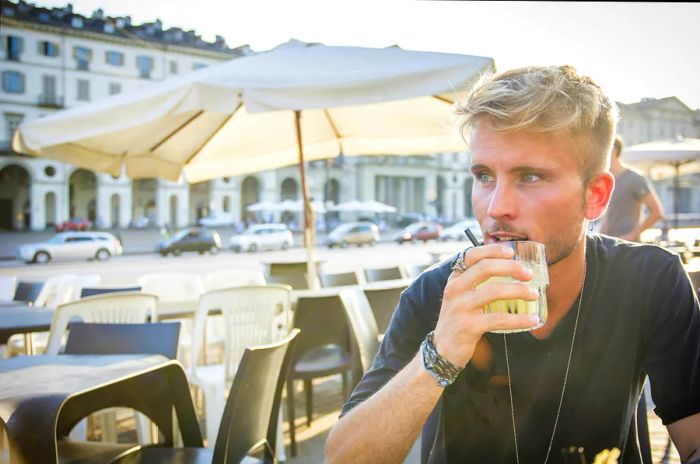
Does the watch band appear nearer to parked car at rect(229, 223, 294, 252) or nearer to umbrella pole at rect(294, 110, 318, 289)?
umbrella pole at rect(294, 110, 318, 289)

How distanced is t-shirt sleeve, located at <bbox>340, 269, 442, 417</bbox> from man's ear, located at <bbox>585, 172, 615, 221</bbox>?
43 centimetres

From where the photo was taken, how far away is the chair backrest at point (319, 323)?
3727 mm

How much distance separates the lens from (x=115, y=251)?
28.0m

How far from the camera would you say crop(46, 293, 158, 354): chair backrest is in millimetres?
3215

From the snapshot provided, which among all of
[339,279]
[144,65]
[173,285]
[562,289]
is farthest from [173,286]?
[144,65]

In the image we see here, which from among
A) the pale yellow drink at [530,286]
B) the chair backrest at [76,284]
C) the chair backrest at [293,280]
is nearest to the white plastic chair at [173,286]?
the chair backrest at [76,284]

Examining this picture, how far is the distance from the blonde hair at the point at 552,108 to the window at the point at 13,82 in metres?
54.6

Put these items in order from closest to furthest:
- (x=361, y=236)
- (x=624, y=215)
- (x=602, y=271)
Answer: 1. (x=602, y=271)
2. (x=624, y=215)
3. (x=361, y=236)

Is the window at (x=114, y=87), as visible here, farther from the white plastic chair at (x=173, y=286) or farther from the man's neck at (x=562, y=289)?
the man's neck at (x=562, y=289)

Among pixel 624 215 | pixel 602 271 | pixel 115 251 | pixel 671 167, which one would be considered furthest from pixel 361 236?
pixel 602 271

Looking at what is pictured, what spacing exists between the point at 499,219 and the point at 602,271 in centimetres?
39

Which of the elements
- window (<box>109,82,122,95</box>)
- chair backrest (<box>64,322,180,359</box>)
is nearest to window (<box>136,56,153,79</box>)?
window (<box>109,82,122,95</box>)

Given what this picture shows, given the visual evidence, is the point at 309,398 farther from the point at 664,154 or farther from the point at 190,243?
the point at 190,243

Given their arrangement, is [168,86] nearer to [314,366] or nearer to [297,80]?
[297,80]
